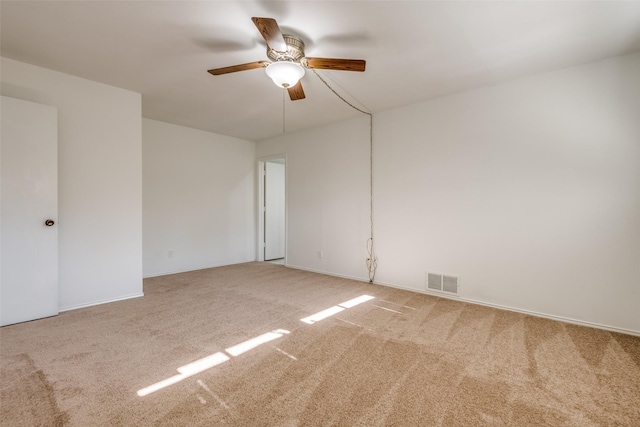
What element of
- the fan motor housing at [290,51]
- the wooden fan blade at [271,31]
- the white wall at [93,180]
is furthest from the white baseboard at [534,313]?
the white wall at [93,180]

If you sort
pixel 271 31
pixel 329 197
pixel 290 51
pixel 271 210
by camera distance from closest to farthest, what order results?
pixel 271 31 < pixel 290 51 < pixel 329 197 < pixel 271 210

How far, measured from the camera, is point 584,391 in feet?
5.72

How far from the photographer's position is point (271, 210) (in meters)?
6.29

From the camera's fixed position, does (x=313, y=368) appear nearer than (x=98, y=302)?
Yes

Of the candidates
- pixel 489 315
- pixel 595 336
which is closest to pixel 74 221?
pixel 489 315

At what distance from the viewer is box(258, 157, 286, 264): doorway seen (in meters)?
6.05

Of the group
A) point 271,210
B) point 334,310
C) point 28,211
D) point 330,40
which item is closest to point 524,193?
point 334,310

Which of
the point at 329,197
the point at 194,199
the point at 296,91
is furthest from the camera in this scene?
the point at 194,199

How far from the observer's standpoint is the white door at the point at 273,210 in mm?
6156

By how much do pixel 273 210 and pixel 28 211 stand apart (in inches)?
158

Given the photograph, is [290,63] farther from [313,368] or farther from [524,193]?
[524,193]

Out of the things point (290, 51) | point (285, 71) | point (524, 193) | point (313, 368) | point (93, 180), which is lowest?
point (313, 368)

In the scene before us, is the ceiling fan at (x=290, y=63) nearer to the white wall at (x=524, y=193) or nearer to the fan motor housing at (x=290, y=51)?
the fan motor housing at (x=290, y=51)

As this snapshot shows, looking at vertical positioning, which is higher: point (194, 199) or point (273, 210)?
point (194, 199)
